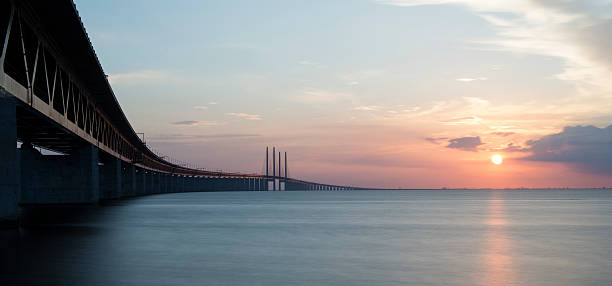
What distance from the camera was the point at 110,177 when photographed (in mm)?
89500

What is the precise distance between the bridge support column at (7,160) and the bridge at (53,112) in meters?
0.04

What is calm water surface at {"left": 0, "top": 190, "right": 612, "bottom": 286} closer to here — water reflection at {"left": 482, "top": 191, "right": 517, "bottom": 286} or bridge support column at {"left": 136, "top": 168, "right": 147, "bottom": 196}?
water reflection at {"left": 482, "top": 191, "right": 517, "bottom": 286}

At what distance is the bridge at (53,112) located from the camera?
94.1ft

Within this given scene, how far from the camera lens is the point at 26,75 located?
107ft

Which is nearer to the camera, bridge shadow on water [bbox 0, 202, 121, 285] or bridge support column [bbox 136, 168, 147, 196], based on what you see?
bridge shadow on water [bbox 0, 202, 121, 285]

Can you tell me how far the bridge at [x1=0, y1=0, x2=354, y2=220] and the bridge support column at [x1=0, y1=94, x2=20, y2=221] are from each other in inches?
1.6

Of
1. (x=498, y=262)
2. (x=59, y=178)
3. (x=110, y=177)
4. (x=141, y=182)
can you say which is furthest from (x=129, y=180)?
(x=498, y=262)

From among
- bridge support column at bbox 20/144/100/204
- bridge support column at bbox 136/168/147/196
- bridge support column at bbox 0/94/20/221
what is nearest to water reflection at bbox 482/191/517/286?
bridge support column at bbox 0/94/20/221

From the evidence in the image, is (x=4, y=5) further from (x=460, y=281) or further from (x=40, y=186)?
(x=40, y=186)

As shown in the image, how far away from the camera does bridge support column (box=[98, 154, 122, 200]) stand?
8788 cm

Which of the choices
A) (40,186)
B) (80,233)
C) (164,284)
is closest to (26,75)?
(80,233)

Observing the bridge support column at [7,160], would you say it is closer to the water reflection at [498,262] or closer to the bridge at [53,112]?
the bridge at [53,112]

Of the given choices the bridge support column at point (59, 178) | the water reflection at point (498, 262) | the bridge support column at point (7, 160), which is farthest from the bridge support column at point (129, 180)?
the water reflection at point (498, 262)

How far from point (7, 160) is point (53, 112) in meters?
13.7
